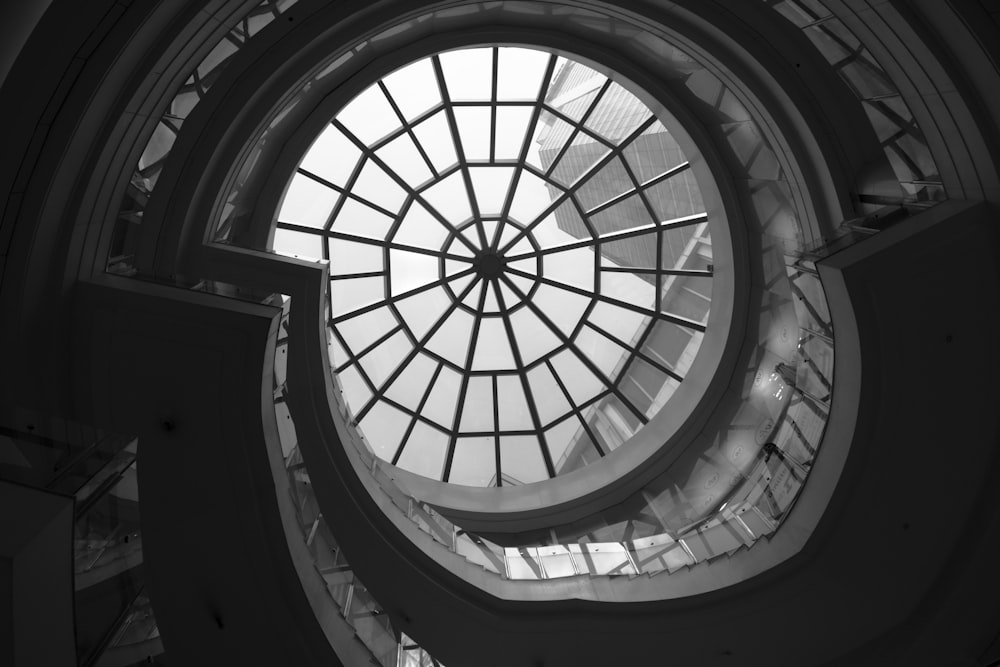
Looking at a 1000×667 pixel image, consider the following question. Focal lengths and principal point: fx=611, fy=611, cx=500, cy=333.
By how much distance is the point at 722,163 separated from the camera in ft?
45.5

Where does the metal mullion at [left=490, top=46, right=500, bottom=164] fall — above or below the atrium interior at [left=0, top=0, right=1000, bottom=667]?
above

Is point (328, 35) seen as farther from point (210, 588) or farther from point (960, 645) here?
point (960, 645)

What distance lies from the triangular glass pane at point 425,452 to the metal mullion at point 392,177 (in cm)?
550

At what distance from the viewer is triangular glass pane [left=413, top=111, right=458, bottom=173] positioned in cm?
1457

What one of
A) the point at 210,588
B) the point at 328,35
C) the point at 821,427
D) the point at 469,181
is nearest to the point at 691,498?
the point at 821,427

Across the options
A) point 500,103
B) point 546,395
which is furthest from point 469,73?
point 546,395

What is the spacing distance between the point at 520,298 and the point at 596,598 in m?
8.03

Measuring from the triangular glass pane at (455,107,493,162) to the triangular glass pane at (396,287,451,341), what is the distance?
12.1ft

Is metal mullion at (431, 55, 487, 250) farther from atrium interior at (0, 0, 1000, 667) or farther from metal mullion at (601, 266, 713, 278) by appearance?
metal mullion at (601, 266, 713, 278)

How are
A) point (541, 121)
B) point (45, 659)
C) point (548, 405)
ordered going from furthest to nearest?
point (548, 405)
point (541, 121)
point (45, 659)

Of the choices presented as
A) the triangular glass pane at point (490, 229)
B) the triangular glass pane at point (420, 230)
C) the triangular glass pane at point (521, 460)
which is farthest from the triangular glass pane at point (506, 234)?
the triangular glass pane at point (521, 460)

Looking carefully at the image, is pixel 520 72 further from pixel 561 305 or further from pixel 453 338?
pixel 453 338

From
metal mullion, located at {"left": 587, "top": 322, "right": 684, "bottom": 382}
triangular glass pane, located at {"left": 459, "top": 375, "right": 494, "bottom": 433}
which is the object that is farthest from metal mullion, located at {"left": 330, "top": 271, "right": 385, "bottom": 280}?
metal mullion, located at {"left": 587, "top": 322, "right": 684, "bottom": 382}

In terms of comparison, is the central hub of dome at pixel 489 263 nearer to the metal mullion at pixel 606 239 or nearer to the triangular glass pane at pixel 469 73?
the metal mullion at pixel 606 239
